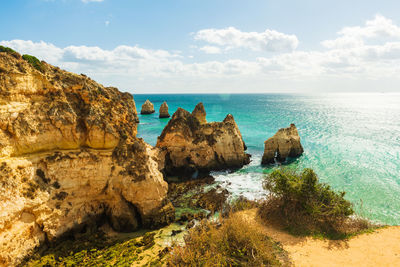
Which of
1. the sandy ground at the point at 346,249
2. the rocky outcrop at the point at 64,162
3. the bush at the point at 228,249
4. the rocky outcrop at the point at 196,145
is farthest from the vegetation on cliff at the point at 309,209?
the rocky outcrop at the point at 196,145

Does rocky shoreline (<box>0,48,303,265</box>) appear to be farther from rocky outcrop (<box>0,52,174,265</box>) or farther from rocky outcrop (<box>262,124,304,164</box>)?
rocky outcrop (<box>262,124,304,164</box>)

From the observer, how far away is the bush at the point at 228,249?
1009 cm

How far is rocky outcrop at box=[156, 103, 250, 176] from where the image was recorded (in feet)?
91.4

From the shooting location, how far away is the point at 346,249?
13.5 meters

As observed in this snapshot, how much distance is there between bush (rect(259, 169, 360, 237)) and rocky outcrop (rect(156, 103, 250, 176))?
1246 centimetres

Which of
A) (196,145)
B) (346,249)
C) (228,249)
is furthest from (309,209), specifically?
(196,145)

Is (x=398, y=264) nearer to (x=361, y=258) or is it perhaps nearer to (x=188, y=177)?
(x=361, y=258)

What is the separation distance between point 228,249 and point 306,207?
8221 millimetres

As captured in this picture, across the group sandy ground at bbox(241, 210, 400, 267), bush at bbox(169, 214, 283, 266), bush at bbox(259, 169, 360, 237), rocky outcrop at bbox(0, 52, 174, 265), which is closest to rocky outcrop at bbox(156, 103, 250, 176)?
rocky outcrop at bbox(0, 52, 174, 265)

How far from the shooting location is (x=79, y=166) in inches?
573

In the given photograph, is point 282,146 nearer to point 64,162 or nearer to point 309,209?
point 309,209

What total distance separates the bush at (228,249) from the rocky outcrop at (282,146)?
2252 cm

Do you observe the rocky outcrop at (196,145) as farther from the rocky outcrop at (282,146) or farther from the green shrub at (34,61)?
the green shrub at (34,61)

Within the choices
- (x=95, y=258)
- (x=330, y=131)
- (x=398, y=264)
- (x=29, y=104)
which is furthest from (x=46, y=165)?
(x=330, y=131)
